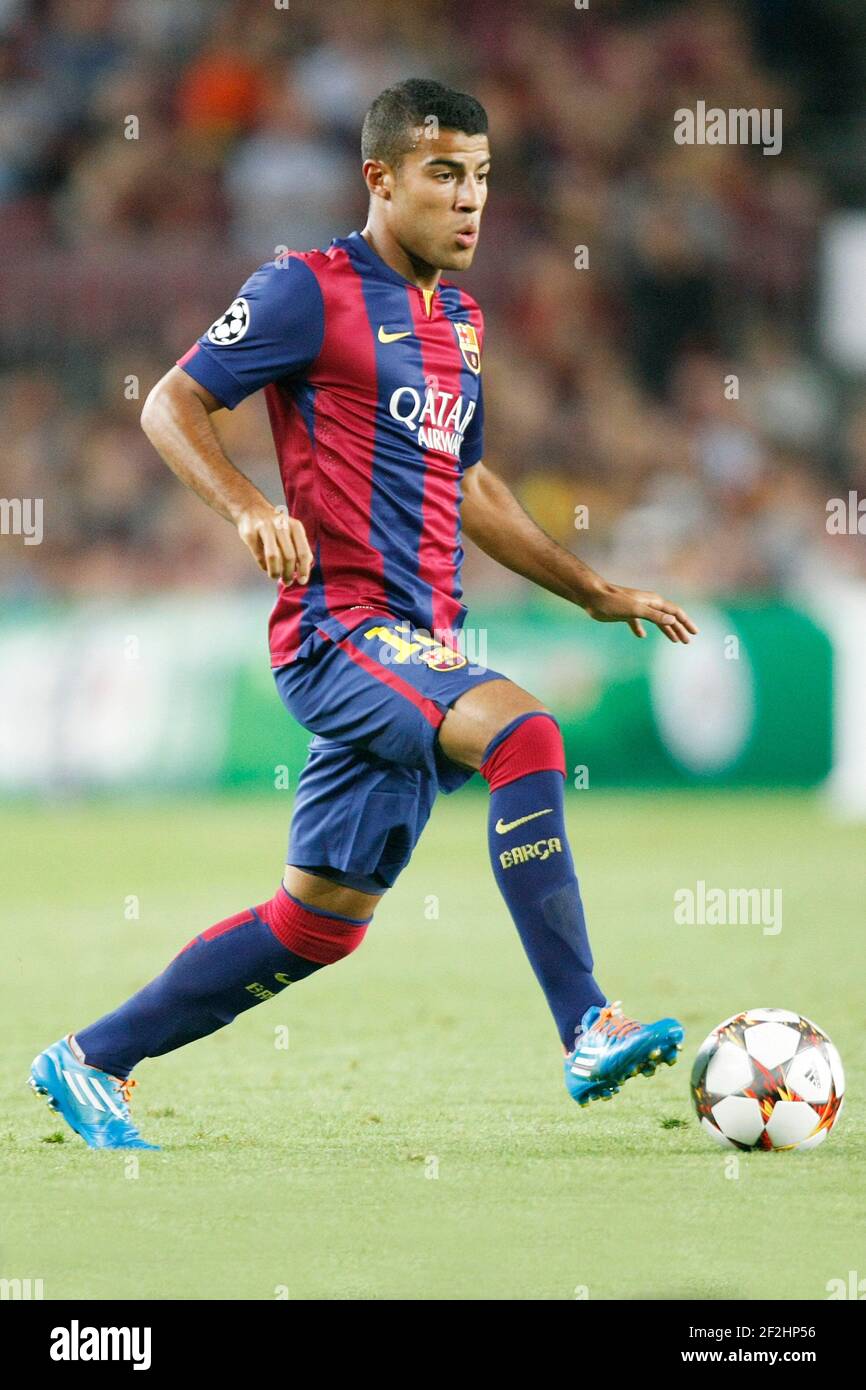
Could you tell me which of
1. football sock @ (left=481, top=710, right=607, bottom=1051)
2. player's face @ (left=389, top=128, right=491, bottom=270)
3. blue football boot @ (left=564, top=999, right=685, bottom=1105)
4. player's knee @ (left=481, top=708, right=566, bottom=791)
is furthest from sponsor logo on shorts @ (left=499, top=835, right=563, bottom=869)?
player's face @ (left=389, top=128, right=491, bottom=270)

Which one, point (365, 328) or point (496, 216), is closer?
point (365, 328)

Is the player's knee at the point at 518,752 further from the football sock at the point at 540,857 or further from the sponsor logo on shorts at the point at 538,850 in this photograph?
the sponsor logo on shorts at the point at 538,850

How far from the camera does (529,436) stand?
15.1 meters

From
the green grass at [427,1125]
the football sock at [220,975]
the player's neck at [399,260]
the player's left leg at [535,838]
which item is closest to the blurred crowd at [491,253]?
the green grass at [427,1125]

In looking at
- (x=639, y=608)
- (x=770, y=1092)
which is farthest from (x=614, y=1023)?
(x=639, y=608)

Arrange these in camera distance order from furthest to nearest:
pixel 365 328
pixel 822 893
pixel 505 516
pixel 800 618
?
pixel 800 618 → pixel 822 893 → pixel 505 516 → pixel 365 328

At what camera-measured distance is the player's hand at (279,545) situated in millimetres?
3891

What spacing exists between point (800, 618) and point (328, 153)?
5461 millimetres

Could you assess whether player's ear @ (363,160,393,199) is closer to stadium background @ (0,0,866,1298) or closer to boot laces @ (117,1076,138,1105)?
boot laces @ (117,1076,138,1105)

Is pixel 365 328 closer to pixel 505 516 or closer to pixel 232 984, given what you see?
pixel 505 516

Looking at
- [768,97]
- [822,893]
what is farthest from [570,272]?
[822,893]

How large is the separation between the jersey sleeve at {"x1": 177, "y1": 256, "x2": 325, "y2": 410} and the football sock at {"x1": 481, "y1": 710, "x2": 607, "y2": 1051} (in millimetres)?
933

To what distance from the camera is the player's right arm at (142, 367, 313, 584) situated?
3.91 metres

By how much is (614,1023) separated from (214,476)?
132 centimetres
